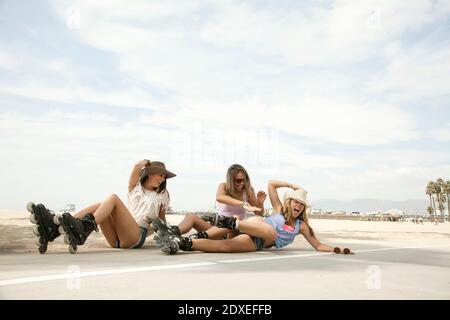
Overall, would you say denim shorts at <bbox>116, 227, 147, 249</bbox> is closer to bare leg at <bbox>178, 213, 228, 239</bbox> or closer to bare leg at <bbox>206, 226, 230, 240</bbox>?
bare leg at <bbox>178, 213, 228, 239</bbox>

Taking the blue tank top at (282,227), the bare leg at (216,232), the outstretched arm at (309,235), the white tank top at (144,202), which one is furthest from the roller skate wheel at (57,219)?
the outstretched arm at (309,235)

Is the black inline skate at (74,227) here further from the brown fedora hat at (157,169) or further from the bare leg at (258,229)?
the bare leg at (258,229)

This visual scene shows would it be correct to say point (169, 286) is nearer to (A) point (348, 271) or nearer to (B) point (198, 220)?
(A) point (348, 271)

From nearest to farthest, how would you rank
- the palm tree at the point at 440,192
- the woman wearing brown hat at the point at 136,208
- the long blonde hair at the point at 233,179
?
the woman wearing brown hat at the point at 136,208 → the long blonde hair at the point at 233,179 → the palm tree at the point at 440,192

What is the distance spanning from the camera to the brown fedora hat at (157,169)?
5551 mm

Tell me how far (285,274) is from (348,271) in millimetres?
656

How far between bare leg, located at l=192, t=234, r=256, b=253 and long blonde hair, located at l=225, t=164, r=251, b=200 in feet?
2.17

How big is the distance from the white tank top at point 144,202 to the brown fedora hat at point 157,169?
222mm

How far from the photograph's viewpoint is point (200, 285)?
9.75 feet

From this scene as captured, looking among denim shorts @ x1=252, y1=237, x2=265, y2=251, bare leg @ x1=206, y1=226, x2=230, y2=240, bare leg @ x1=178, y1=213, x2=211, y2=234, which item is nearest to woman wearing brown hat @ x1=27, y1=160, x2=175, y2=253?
bare leg @ x1=178, y1=213, x2=211, y2=234

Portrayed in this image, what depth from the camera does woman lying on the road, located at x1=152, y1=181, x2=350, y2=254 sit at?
16.8 feet

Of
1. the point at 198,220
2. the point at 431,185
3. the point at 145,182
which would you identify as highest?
the point at 431,185

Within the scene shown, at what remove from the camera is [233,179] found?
584 centimetres
